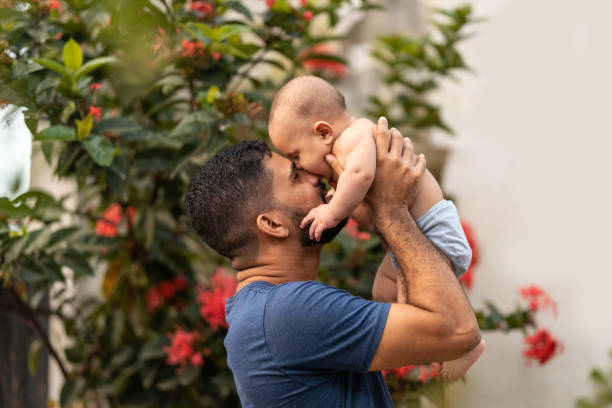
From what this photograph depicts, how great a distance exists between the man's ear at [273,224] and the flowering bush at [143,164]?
2.29ft

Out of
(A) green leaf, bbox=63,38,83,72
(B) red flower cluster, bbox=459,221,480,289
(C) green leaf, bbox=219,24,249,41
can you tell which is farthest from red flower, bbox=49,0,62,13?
(B) red flower cluster, bbox=459,221,480,289

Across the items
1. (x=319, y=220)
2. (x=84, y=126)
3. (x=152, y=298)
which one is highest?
(x=319, y=220)

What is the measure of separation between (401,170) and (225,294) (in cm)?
142

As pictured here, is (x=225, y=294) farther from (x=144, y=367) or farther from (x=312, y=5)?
(x=312, y=5)

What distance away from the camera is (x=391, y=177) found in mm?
1314

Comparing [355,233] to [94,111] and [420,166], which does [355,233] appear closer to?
[94,111]

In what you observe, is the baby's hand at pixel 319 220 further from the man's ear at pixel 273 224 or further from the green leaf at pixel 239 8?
the green leaf at pixel 239 8

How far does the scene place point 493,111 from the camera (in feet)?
11.8

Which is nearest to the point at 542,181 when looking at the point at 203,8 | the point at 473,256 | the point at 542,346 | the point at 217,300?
the point at 473,256

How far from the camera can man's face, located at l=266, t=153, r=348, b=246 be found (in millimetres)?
1396

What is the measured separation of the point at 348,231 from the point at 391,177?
1300 millimetres

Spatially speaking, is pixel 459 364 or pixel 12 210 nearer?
pixel 459 364

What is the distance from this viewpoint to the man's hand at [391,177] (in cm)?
131

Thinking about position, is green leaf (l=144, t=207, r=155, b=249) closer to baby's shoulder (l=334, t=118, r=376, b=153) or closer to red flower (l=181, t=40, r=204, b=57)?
red flower (l=181, t=40, r=204, b=57)
